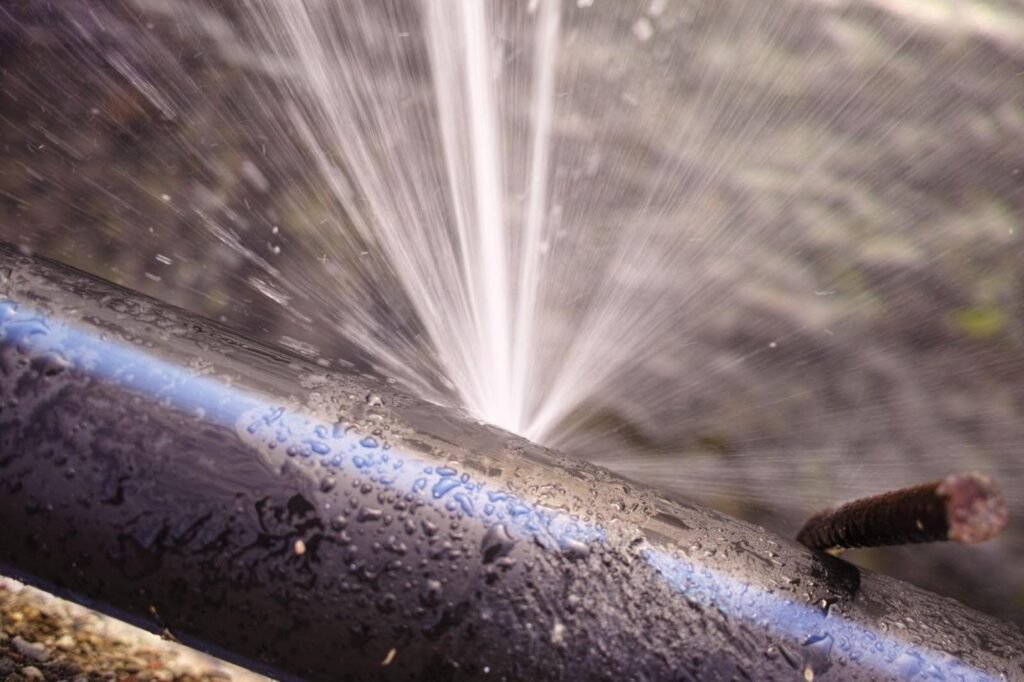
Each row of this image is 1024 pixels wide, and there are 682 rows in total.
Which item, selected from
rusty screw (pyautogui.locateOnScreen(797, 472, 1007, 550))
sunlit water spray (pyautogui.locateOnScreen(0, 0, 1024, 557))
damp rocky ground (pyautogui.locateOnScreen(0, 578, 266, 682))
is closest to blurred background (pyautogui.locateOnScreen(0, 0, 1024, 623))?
sunlit water spray (pyautogui.locateOnScreen(0, 0, 1024, 557))

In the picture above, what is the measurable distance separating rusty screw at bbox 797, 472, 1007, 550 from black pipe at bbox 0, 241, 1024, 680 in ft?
0.29

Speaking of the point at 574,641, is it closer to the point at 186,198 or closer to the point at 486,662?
the point at 486,662

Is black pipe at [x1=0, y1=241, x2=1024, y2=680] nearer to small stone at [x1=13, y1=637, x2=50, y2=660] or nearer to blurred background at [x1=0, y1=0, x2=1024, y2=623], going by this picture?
small stone at [x1=13, y1=637, x2=50, y2=660]

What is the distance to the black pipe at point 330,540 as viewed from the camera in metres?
0.85

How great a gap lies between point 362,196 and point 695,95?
0.63 metres

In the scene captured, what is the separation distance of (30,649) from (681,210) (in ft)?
4.01

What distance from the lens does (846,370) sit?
65.3 inches

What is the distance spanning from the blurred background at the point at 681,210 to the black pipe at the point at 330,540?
0.72 metres

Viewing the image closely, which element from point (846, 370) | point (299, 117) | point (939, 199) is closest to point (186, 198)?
point (299, 117)

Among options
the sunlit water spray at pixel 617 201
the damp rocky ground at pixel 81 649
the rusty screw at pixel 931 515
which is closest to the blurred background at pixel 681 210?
the sunlit water spray at pixel 617 201

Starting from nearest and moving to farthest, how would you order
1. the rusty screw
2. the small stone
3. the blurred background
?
the rusty screw
the small stone
the blurred background

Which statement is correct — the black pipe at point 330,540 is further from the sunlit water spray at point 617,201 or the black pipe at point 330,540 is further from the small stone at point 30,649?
the sunlit water spray at point 617,201

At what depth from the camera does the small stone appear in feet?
3.93

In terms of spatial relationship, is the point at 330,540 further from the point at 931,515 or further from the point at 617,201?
the point at 617,201
